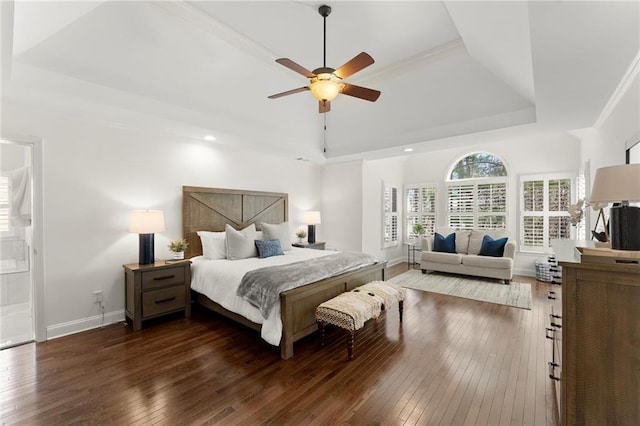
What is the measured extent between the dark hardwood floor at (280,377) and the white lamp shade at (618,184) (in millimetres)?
1537

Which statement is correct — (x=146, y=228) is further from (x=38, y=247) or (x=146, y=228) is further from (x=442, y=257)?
(x=442, y=257)

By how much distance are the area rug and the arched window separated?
1.61 meters

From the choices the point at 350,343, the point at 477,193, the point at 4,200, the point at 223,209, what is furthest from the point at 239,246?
the point at 477,193

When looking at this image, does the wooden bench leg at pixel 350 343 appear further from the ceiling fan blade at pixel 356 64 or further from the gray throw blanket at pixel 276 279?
the ceiling fan blade at pixel 356 64

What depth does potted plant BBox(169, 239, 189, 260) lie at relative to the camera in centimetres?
388

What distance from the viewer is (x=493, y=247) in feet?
18.4

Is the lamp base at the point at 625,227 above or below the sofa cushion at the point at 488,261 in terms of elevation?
above

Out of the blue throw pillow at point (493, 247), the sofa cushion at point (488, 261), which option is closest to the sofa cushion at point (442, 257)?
the sofa cushion at point (488, 261)

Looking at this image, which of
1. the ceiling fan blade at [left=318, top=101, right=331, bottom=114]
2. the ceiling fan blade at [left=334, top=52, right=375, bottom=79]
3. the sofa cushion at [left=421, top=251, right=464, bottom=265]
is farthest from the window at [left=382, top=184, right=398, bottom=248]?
the ceiling fan blade at [left=334, top=52, right=375, bottom=79]

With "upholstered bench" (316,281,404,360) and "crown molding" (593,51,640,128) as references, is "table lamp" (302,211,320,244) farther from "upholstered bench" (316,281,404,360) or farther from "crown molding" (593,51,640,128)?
"crown molding" (593,51,640,128)

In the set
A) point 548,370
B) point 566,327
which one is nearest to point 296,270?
point 566,327

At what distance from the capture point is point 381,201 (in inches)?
268

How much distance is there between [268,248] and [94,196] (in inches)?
90.4

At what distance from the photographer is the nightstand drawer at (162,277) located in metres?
3.44
